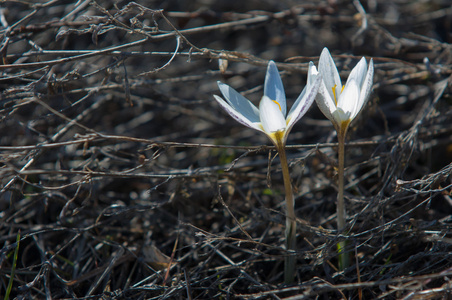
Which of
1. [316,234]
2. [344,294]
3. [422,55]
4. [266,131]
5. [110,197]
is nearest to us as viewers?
[266,131]

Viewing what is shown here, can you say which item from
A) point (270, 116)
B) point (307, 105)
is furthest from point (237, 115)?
point (307, 105)

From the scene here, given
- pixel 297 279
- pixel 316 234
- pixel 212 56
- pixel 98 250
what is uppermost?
pixel 212 56

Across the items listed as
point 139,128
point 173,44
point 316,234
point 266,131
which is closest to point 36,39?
point 139,128

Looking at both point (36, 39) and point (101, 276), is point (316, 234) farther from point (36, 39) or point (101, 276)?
point (36, 39)

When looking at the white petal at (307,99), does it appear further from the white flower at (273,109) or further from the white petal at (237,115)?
the white petal at (237,115)

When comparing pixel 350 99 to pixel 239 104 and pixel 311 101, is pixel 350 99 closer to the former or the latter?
pixel 311 101

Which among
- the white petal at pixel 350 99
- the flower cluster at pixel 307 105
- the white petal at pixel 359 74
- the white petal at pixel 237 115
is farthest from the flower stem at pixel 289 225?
the white petal at pixel 359 74
